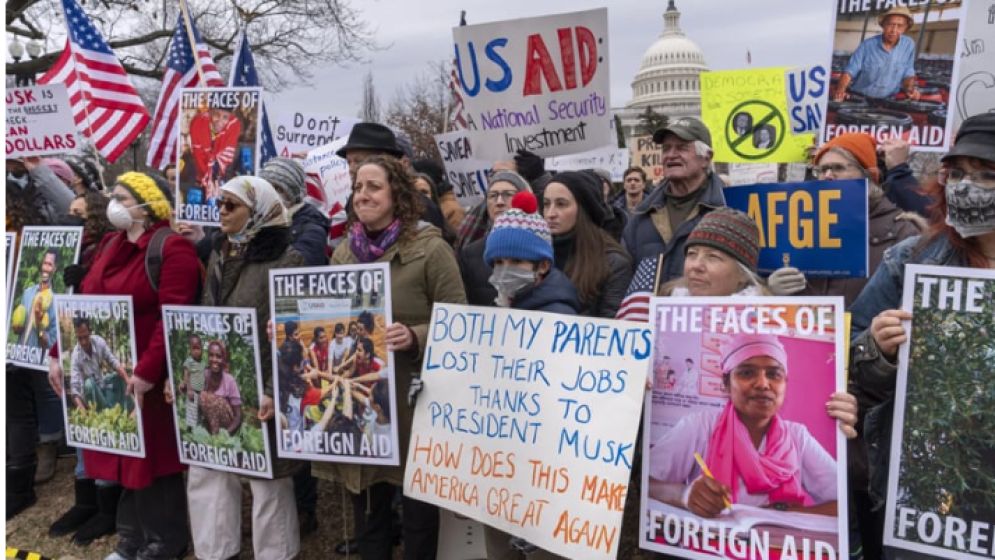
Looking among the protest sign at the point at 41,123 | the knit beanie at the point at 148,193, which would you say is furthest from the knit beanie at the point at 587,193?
the protest sign at the point at 41,123

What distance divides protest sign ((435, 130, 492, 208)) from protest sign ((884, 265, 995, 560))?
→ 13.8 feet

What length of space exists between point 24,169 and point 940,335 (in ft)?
23.1

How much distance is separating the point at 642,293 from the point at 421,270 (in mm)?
1083

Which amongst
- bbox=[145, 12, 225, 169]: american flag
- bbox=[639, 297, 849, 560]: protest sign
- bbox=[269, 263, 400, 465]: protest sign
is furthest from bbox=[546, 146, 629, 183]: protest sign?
bbox=[639, 297, 849, 560]: protest sign

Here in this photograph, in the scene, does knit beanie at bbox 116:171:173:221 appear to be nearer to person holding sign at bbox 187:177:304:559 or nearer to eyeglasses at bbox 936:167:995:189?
person holding sign at bbox 187:177:304:559

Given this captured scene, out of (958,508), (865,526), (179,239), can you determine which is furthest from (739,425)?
(179,239)

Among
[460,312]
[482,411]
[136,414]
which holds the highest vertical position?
[460,312]

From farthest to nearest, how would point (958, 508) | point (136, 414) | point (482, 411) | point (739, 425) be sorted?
point (136, 414)
point (482, 411)
point (739, 425)
point (958, 508)

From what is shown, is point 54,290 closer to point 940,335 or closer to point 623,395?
point 623,395

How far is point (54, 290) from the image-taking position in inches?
216

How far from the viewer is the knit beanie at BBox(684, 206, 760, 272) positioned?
2.97 metres

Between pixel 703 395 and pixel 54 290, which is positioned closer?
pixel 703 395

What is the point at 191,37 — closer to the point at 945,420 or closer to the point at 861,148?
the point at 861,148

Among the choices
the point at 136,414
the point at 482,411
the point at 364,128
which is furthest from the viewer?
the point at 364,128
